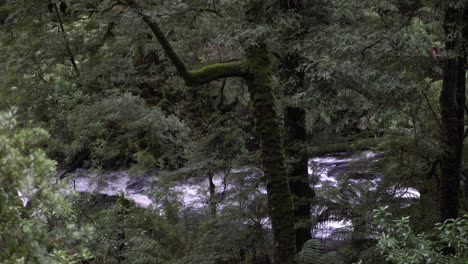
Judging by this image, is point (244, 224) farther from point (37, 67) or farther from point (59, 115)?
point (37, 67)

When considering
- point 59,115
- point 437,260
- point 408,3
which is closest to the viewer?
point 437,260

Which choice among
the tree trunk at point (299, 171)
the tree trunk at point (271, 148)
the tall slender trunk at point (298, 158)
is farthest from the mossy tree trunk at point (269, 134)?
the tree trunk at point (299, 171)

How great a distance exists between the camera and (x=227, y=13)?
800 centimetres

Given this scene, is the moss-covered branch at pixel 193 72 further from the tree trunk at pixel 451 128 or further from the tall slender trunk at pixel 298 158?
the tree trunk at pixel 451 128

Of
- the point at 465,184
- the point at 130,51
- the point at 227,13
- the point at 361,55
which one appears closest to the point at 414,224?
the point at 465,184

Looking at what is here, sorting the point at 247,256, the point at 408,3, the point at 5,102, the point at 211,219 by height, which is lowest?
the point at 247,256

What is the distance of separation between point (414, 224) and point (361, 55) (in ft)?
9.31

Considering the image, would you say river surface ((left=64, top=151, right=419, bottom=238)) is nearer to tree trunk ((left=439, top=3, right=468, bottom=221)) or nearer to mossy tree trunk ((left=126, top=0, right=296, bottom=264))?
tree trunk ((left=439, top=3, right=468, bottom=221))

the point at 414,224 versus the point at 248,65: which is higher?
the point at 248,65

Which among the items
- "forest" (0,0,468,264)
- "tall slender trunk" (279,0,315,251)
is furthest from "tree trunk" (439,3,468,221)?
"tall slender trunk" (279,0,315,251)

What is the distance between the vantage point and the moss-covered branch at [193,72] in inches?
242

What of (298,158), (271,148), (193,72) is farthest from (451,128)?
(193,72)

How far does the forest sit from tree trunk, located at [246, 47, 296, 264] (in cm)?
2

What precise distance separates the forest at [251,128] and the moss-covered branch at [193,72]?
0.02 m
